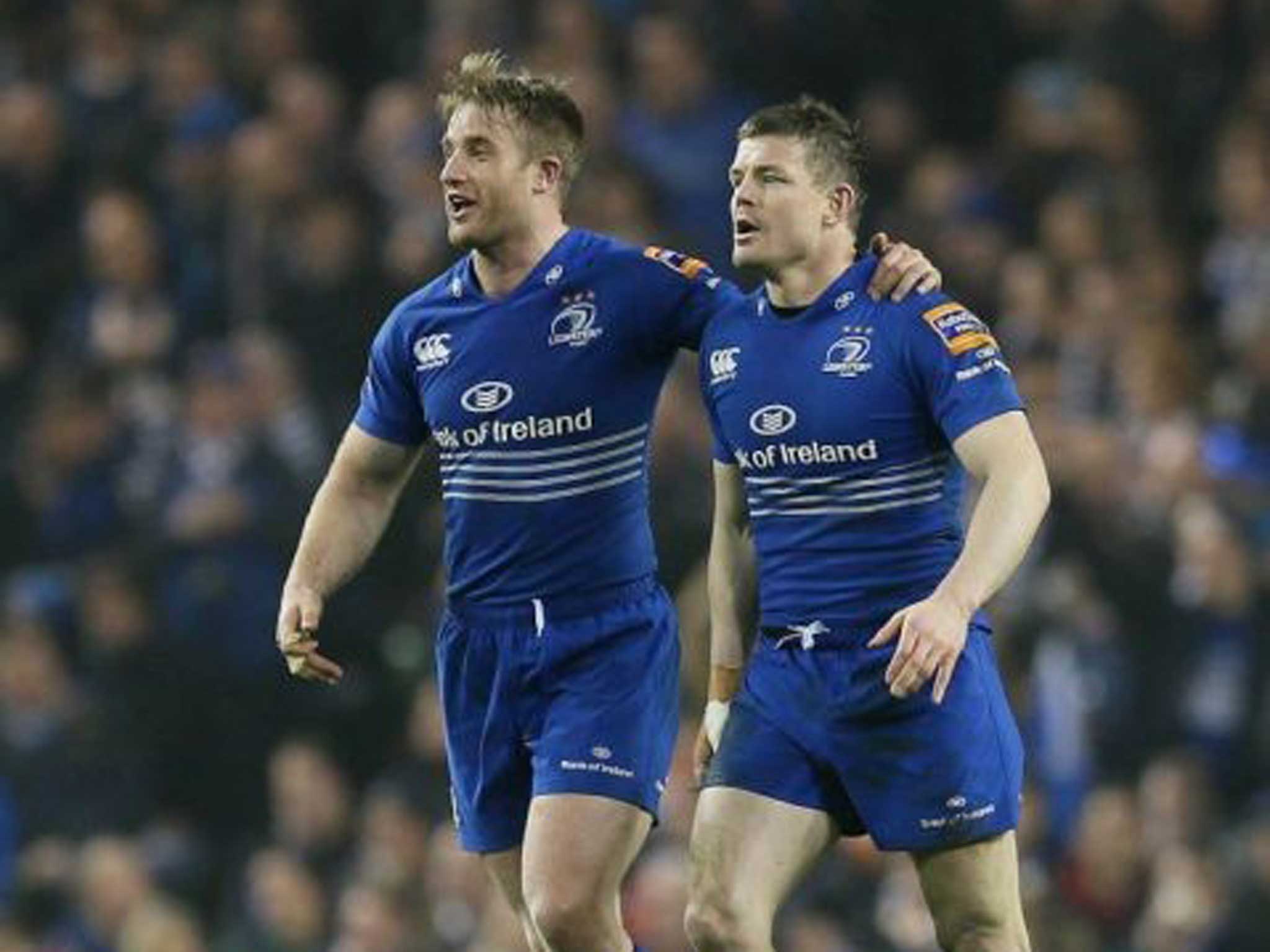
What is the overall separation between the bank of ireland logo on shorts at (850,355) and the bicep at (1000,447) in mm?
315

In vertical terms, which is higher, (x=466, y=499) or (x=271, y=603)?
(x=466, y=499)

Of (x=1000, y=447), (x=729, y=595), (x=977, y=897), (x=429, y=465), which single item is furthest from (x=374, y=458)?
(x=429, y=465)

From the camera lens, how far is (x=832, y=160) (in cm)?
820

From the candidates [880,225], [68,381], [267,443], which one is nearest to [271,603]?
[267,443]

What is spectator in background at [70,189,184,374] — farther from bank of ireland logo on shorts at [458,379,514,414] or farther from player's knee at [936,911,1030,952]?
player's knee at [936,911,1030,952]

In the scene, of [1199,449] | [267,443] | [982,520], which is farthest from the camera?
[267,443]

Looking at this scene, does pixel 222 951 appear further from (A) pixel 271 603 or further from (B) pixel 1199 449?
(B) pixel 1199 449

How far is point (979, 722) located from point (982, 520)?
0.60m

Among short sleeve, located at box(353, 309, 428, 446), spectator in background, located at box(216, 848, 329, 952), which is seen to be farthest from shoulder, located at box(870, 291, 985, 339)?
spectator in background, located at box(216, 848, 329, 952)

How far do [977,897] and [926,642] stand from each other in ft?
2.96

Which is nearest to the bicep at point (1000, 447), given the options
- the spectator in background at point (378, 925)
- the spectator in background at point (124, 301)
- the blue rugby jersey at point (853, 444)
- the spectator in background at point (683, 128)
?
the blue rugby jersey at point (853, 444)

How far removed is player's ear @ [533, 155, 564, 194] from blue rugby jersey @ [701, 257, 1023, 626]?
64cm

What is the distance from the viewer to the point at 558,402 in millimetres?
8352

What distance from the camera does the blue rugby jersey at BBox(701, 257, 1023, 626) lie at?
26.3 ft
